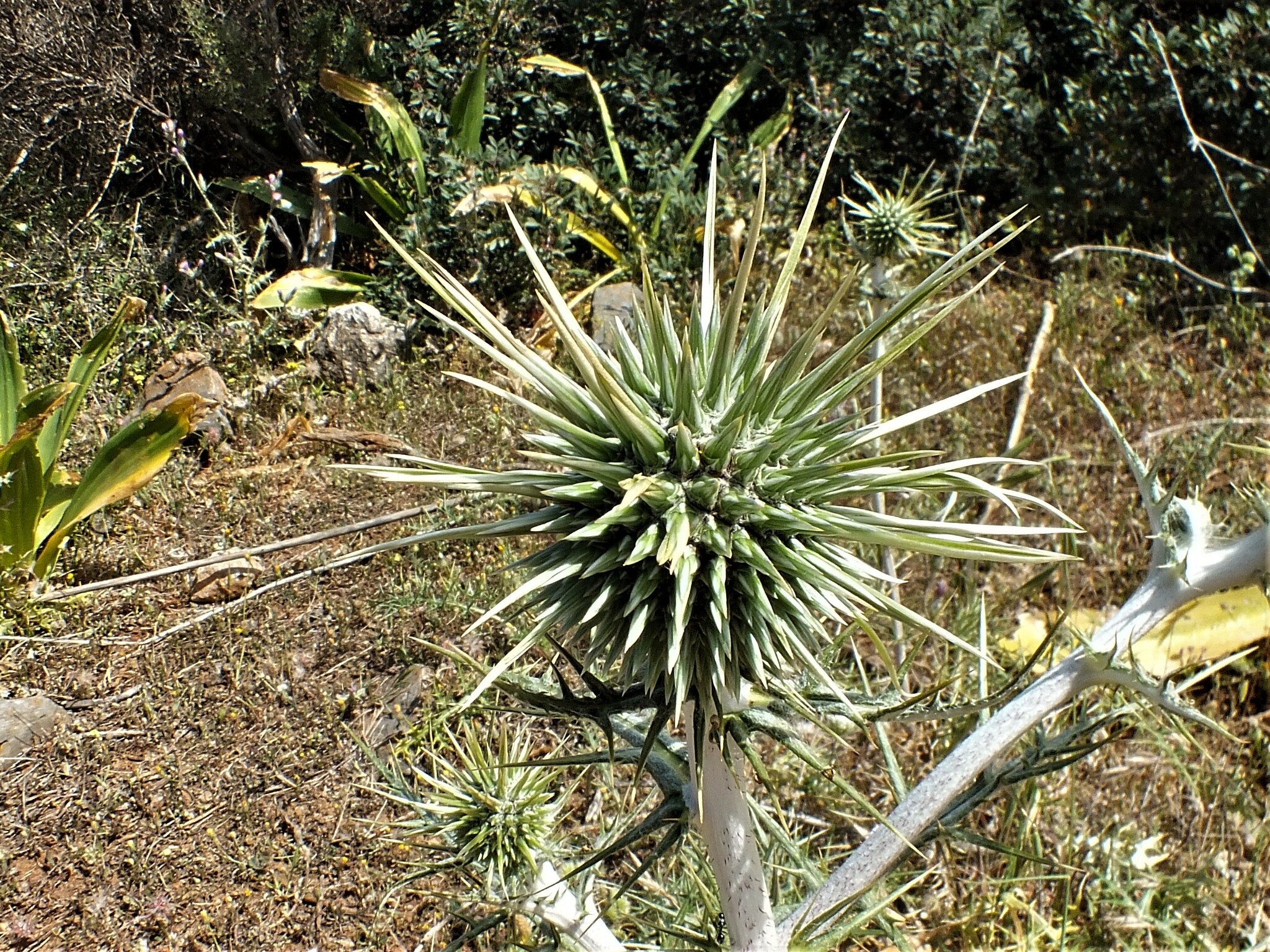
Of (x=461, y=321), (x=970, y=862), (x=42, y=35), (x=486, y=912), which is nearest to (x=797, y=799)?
(x=970, y=862)

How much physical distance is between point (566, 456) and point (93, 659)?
10.6ft

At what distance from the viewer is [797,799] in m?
3.10

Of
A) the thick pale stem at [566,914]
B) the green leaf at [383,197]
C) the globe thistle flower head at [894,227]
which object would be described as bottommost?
the green leaf at [383,197]

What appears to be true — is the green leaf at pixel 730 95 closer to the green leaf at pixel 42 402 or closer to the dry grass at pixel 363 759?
the dry grass at pixel 363 759

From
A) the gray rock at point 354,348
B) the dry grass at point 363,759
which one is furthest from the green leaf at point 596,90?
the dry grass at point 363,759

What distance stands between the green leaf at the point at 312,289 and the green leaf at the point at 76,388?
794 millimetres

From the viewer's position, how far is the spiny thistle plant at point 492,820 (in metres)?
1.88

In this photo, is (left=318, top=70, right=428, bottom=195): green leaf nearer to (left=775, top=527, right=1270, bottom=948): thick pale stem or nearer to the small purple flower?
the small purple flower

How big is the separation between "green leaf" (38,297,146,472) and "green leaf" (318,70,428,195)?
172cm

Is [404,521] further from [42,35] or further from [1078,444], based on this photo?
[42,35]

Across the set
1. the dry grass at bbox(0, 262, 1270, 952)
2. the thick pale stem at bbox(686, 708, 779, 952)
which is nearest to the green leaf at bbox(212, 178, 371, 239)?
the dry grass at bbox(0, 262, 1270, 952)

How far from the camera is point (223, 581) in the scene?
12.8 feet

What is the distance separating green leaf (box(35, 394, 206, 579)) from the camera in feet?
12.8

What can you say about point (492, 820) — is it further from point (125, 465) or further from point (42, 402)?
point (42, 402)
